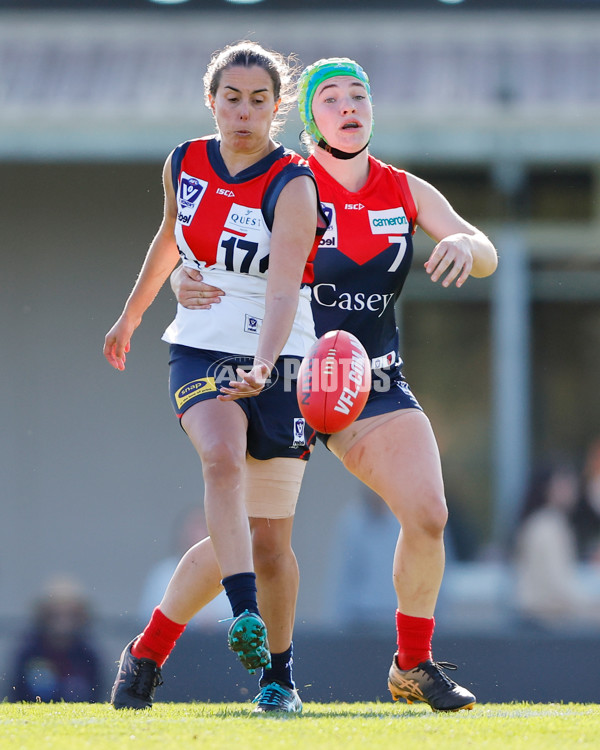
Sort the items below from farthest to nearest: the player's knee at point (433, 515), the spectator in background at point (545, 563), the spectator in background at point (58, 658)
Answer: the spectator in background at point (545, 563) < the spectator in background at point (58, 658) < the player's knee at point (433, 515)

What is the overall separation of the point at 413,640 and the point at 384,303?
1.10 m

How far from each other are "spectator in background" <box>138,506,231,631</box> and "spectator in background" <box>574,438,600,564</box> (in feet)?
8.23

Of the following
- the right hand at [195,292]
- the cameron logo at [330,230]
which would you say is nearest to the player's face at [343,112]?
the cameron logo at [330,230]

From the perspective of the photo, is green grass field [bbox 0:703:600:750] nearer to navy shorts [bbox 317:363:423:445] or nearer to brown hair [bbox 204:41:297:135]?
navy shorts [bbox 317:363:423:445]

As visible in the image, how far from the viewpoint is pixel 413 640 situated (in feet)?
13.2

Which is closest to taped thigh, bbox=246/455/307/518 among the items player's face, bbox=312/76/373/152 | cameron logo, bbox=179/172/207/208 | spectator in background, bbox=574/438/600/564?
cameron logo, bbox=179/172/207/208

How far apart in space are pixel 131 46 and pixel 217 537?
585 centimetres

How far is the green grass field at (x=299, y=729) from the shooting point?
316 centimetres

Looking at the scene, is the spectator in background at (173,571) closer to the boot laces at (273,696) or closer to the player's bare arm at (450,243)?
the boot laces at (273,696)

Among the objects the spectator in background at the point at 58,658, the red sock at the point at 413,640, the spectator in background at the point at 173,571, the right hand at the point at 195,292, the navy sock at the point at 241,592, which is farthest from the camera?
the spectator in background at the point at 173,571

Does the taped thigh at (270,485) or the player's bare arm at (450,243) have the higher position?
the player's bare arm at (450,243)

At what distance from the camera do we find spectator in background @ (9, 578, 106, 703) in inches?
220

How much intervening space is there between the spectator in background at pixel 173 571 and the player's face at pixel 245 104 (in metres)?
3.43

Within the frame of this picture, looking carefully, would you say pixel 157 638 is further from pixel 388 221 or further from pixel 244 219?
pixel 388 221
